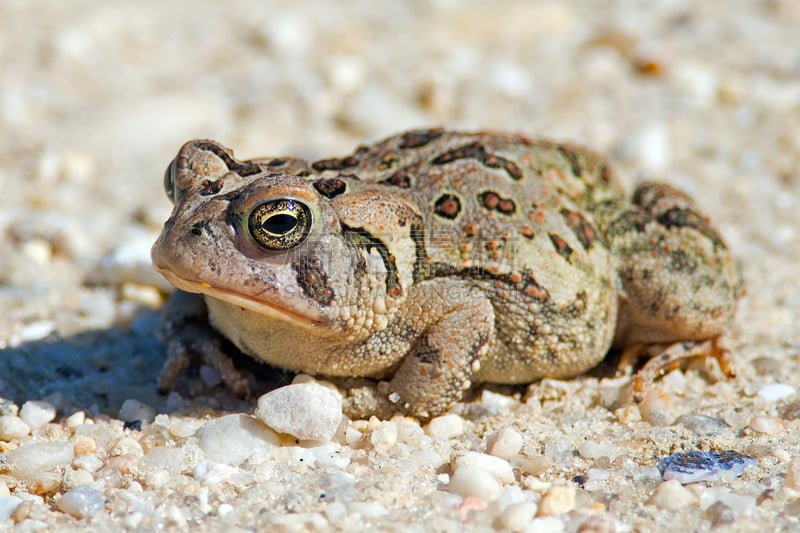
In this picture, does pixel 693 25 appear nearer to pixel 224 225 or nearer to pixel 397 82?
pixel 397 82

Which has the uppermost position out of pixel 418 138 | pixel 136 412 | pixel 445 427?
pixel 418 138

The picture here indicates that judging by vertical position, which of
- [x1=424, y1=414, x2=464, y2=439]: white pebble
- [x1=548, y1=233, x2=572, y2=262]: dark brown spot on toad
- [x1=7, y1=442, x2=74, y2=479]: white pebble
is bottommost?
[x1=7, y1=442, x2=74, y2=479]: white pebble

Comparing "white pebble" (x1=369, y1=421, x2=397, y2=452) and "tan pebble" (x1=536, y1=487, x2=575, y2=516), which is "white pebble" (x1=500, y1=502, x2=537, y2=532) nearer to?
"tan pebble" (x1=536, y1=487, x2=575, y2=516)

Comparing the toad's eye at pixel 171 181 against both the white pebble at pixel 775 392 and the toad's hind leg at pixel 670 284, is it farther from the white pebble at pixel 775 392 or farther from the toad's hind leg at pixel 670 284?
the white pebble at pixel 775 392

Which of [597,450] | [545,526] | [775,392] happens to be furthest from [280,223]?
[775,392]

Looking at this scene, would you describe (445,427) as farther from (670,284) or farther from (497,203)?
(670,284)

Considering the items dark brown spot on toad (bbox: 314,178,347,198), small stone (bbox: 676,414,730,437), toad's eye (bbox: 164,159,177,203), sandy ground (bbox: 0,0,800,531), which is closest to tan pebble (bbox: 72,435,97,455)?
sandy ground (bbox: 0,0,800,531)

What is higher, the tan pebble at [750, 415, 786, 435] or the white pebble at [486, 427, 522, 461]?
the tan pebble at [750, 415, 786, 435]
